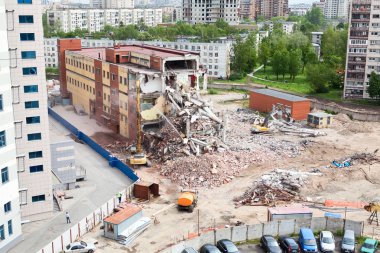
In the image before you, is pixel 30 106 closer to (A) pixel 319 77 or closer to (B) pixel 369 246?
(B) pixel 369 246

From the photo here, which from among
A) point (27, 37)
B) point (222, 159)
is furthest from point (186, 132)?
point (27, 37)

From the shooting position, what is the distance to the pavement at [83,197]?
109 feet

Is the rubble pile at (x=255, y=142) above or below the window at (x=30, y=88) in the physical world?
below

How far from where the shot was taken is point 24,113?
35594mm

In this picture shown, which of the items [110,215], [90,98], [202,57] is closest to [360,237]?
[110,215]

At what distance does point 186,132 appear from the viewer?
163 feet

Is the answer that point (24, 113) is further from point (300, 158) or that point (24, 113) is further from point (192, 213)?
point (300, 158)

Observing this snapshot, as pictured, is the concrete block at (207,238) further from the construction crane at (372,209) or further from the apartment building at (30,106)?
the apartment building at (30,106)

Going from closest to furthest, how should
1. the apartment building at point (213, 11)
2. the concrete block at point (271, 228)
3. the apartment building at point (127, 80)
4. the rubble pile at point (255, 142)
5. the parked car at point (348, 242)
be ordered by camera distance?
the parked car at point (348, 242) < the concrete block at point (271, 228) < the rubble pile at point (255, 142) < the apartment building at point (127, 80) < the apartment building at point (213, 11)

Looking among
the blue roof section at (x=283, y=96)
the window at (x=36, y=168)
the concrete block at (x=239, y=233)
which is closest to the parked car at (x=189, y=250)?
the concrete block at (x=239, y=233)

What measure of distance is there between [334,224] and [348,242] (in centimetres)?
266

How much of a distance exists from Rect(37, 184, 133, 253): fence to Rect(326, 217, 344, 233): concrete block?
15856mm

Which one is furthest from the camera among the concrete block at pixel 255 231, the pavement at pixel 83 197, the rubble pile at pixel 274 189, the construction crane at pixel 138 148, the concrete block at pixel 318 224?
the construction crane at pixel 138 148

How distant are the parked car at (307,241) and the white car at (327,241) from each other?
52 cm
